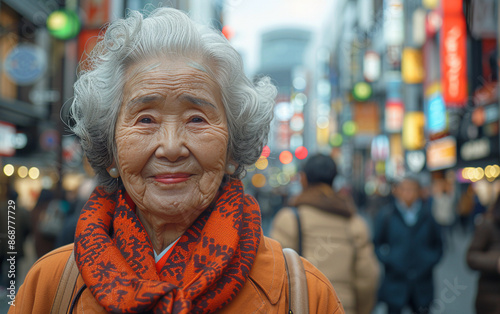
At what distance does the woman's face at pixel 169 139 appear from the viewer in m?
1.74

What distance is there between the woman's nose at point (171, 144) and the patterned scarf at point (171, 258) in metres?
0.26

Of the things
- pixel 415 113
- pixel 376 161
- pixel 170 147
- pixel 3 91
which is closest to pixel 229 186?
pixel 170 147

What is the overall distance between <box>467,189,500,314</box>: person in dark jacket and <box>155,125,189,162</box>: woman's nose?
339 cm

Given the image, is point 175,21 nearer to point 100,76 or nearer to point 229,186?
point 100,76

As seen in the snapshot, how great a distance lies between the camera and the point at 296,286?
1.83 meters

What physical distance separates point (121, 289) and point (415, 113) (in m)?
28.0

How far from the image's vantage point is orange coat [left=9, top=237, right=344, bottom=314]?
1.73 metres

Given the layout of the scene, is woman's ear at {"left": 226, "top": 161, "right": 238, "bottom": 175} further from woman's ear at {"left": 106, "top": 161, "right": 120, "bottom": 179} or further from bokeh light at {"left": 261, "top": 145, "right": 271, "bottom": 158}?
woman's ear at {"left": 106, "top": 161, "right": 120, "bottom": 179}

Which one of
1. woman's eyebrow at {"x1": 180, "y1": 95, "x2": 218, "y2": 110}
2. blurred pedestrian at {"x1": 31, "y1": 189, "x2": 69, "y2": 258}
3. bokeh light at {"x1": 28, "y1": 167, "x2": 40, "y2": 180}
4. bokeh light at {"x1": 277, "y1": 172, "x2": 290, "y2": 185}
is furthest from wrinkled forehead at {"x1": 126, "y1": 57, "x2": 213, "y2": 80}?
bokeh light at {"x1": 277, "y1": 172, "x2": 290, "y2": 185}

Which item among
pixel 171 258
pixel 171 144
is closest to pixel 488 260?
pixel 171 258

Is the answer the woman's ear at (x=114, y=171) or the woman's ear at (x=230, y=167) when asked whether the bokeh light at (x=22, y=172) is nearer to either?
the woman's ear at (x=114, y=171)

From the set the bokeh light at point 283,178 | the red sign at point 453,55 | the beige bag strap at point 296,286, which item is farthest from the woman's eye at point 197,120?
the bokeh light at point 283,178

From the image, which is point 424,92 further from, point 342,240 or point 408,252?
point 342,240

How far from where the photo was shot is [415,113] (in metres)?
27.8
